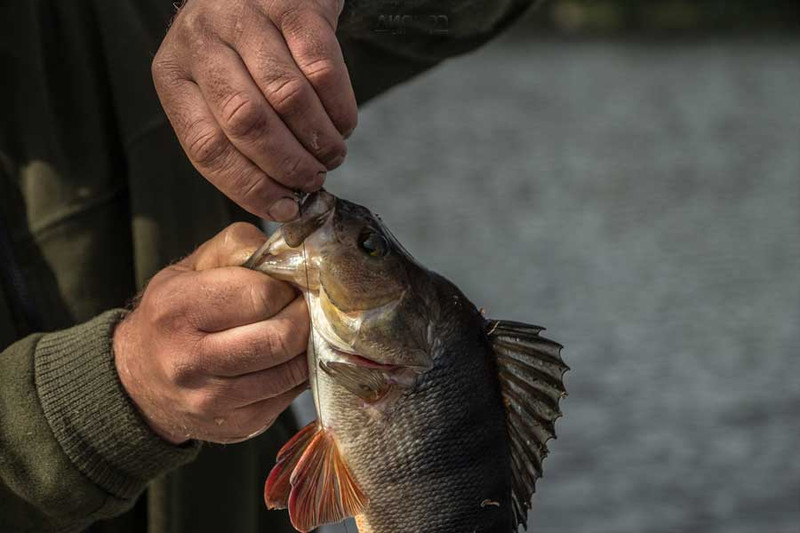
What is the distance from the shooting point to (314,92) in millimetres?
1977

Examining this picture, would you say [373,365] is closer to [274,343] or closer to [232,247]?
[274,343]

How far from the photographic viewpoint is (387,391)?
2236mm

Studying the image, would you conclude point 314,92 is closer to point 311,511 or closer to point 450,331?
point 450,331

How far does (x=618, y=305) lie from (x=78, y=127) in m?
8.62

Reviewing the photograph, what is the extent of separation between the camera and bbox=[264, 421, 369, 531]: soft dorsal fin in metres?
2.26

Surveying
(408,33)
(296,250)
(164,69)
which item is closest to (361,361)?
(296,250)

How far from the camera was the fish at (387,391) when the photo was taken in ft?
7.32

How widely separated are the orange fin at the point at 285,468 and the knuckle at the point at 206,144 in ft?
1.92

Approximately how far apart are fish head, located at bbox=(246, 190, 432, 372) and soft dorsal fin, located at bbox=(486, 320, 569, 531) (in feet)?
0.58

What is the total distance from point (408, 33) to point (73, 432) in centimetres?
157

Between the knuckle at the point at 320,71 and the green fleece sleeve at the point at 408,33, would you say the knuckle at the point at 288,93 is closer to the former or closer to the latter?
the knuckle at the point at 320,71

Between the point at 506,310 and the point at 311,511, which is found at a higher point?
the point at 506,310

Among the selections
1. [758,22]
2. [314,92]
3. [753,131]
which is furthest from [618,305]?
[758,22]

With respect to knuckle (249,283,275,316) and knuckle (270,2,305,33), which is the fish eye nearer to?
knuckle (249,283,275,316)
